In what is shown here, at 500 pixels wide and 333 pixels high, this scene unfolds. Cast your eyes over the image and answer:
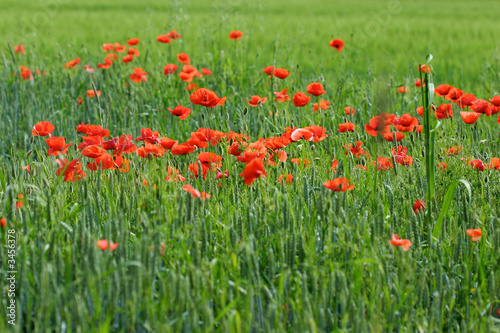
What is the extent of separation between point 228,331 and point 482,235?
2.62 feet

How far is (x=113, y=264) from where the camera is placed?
3.90 feet

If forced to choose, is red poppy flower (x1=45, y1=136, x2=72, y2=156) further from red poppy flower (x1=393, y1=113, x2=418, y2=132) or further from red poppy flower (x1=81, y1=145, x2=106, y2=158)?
red poppy flower (x1=393, y1=113, x2=418, y2=132)

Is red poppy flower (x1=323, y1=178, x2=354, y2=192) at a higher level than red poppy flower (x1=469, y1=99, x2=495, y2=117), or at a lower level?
lower

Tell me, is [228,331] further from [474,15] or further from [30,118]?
[474,15]

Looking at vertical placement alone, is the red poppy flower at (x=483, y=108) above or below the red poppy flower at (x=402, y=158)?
above

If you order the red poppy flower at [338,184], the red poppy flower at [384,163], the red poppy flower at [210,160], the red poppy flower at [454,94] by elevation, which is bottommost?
the red poppy flower at [384,163]

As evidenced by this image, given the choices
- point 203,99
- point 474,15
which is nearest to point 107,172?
point 203,99

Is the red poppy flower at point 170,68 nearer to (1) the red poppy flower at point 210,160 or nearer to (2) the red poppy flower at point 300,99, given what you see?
(2) the red poppy flower at point 300,99

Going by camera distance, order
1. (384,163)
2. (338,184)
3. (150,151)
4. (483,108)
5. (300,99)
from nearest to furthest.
A: (338,184) < (150,151) < (384,163) < (483,108) < (300,99)

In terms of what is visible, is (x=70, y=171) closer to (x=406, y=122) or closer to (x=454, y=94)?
(x=406, y=122)

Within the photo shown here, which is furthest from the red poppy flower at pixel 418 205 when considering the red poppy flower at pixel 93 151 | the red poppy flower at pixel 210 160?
the red poppy flower at pixel 93 151

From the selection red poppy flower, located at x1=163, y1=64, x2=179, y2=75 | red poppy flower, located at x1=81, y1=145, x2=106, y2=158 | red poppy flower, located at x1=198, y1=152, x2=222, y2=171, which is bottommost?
red poppy flower, located at x1=198, y1=152, x2=222, y2=171

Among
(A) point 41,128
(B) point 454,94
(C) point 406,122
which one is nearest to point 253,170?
(C) point 406,122

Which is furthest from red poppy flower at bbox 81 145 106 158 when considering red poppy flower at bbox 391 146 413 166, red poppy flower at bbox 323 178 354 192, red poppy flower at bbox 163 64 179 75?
red poppy flower at bbox 163 64 179 75
